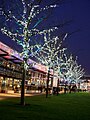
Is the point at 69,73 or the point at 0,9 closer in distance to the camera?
the point at 0,9

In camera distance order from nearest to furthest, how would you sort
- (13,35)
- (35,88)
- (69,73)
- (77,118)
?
(77,118) → (13,35) → (35,88) → (69,73)

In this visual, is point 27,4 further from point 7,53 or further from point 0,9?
point 7,53

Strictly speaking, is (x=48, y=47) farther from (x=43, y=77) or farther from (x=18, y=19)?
(x=43, y=77)

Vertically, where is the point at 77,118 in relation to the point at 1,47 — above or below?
below

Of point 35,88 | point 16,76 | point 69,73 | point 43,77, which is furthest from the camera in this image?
point 43,77

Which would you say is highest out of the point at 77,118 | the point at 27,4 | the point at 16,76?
the point at 27,4

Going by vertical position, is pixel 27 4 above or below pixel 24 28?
above

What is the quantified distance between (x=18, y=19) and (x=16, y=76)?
30282 millimetres

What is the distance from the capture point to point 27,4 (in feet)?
74.3

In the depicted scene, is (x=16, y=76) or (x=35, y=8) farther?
(x=16, y=76)

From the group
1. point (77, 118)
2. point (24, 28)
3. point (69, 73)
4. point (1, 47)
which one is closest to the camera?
point (77, 118)

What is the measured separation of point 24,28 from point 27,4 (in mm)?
1673

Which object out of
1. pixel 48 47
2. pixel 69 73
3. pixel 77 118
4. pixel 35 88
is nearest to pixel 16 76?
pixel 35 88

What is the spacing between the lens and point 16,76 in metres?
53.5
